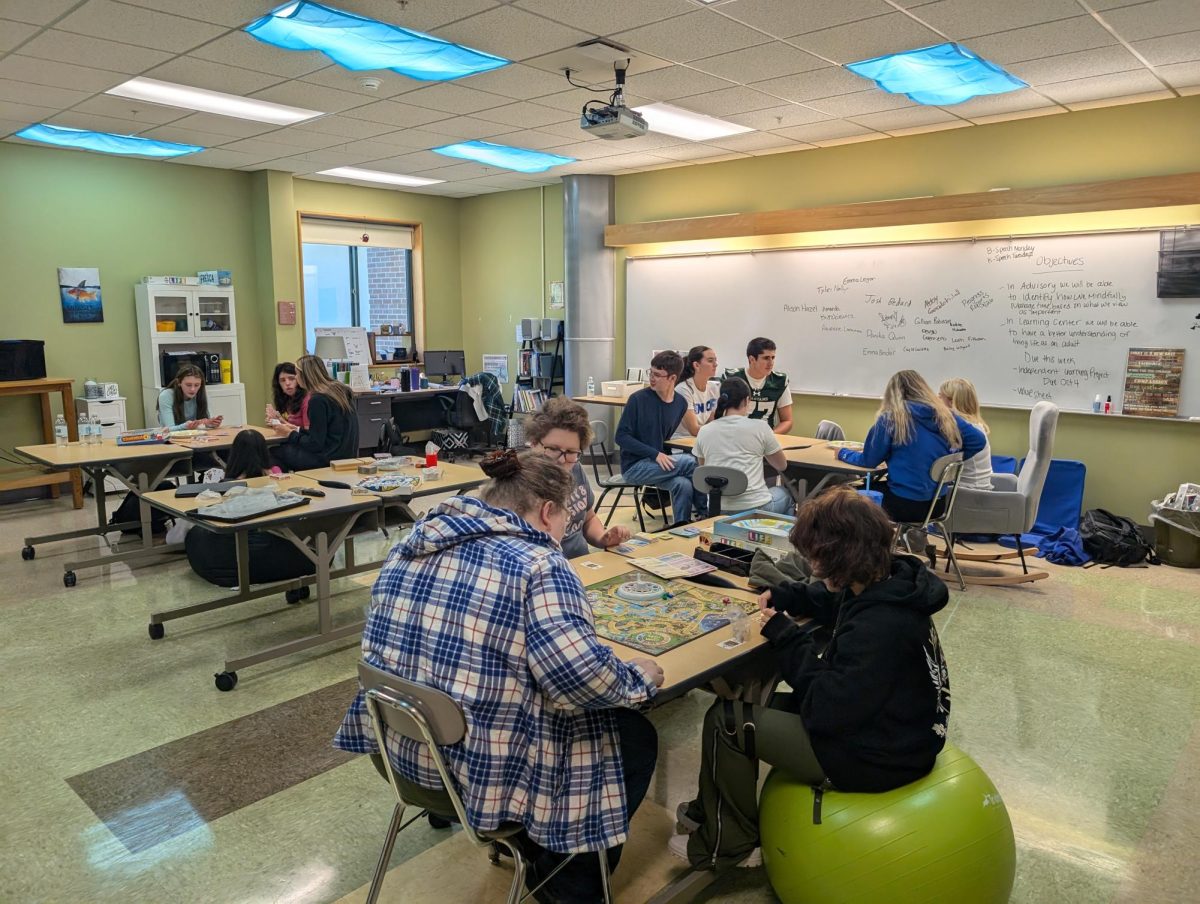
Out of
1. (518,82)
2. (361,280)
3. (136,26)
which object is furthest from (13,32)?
(361,280)

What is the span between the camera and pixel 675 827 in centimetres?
255

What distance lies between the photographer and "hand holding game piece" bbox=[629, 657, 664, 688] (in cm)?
193

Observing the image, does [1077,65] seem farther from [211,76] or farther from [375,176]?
[375,176]

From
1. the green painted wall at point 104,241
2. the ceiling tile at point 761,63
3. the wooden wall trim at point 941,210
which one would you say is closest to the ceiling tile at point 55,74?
the green painted wall at point 104,241

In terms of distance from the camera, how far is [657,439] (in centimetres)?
548

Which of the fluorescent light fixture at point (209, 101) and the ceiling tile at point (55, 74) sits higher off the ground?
the fluorescent light fixture at point (209, 101)

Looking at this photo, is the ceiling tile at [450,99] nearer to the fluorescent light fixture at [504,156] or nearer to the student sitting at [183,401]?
the fluorescent light fixture at [504,156]

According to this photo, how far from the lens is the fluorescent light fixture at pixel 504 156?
279 inches

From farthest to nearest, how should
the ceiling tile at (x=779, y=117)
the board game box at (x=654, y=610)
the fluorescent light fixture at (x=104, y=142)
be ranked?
the fluorescent light fixture at (x=104, y=142) → the ceiling tile at (x=779, y=117) → the board game box at (x=654, y=610)

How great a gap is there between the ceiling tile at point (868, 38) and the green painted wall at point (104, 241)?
608 centimetres

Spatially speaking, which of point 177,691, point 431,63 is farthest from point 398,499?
point 431,63

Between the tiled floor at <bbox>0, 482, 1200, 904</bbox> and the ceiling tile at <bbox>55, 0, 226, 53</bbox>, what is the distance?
2873 millimetres

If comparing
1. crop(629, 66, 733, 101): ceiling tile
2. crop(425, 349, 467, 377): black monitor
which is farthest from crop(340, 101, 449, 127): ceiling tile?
crop(425, 349, 467, 377): black monitor

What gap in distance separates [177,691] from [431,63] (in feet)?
11.2
